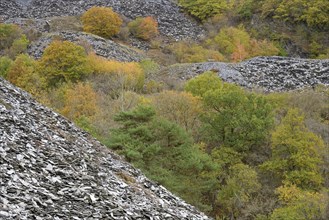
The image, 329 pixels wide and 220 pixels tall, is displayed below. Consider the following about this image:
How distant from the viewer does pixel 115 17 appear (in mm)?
88625

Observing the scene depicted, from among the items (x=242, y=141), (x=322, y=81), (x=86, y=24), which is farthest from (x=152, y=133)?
(x=86, y=24)

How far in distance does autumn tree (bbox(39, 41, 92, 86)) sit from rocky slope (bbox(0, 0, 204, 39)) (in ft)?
134

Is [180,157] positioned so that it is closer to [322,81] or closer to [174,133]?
[174,133]

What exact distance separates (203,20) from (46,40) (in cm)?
4582

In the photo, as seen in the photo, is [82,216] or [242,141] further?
[242,141]

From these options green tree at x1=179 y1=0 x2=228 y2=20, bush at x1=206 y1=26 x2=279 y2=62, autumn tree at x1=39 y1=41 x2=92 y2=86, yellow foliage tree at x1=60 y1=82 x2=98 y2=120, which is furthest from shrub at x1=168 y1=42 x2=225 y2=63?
yellow foliage tree at x1=60 y1=82 x2=98 y2=120

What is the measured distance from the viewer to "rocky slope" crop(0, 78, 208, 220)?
41.4ft

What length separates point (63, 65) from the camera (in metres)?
56.4

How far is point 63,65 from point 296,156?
31101mm

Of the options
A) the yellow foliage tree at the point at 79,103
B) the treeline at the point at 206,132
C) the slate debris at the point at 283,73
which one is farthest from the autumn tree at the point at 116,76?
the slate debris at the point at 283,73

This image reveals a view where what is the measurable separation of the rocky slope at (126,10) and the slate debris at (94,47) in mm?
26422

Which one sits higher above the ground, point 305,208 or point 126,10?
point 126,10

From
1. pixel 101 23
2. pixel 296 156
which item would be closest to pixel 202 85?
pixel 296 156

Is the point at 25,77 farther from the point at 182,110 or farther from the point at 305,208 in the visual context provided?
the point at 305,208
